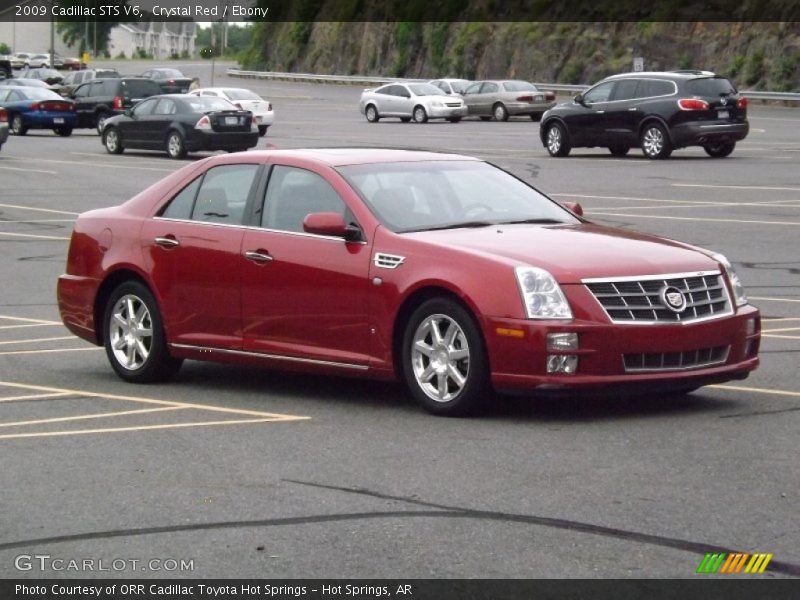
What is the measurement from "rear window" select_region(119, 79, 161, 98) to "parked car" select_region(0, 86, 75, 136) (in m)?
2.10

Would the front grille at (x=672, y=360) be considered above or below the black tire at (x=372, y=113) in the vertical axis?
above

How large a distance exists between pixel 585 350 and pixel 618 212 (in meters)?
14.0

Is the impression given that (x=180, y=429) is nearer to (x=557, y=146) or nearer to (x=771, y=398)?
(x=771, y=398)

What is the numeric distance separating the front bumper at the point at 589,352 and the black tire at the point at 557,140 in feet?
85.7

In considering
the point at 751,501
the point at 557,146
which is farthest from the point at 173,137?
the point at 751,501

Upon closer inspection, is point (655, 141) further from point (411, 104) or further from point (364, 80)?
point (364, 80)

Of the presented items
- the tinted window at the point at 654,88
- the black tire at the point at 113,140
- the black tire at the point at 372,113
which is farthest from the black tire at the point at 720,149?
the black tire at the point at 372,113

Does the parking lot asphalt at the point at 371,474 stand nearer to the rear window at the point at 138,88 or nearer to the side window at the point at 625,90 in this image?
the side window at the point at 625,90

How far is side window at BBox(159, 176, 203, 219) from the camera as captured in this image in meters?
10.5

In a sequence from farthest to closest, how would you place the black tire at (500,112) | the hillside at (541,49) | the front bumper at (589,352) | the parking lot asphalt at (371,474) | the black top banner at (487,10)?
the black top banner at (487,10)
the hillside at (541,49)
the black tire at (500,112)
the front bumper at (589,352)
the parking lot asphalt at (371,474)

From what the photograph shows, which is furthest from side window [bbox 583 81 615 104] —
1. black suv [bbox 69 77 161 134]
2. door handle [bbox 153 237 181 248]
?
door handle [bbox 153 237 181 248]

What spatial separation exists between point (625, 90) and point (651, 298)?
2555 centimetres

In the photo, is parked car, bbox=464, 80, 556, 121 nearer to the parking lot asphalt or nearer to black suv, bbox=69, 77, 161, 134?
black suv, bbox=69, 77, 161, 134

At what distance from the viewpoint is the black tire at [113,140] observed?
38.3 metres
